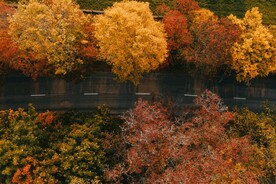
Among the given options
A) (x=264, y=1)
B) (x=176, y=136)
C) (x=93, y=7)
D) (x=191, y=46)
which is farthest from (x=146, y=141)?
(x=264, y=1)

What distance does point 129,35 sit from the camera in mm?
46906

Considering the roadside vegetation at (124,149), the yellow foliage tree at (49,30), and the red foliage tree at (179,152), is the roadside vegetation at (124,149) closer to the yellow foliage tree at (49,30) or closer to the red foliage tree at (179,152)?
the red foliage tree at (179,152)

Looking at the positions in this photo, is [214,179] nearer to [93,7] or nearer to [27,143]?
[27,143]

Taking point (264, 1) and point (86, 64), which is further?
point (264, 1)

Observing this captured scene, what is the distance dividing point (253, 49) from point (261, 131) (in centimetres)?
1315

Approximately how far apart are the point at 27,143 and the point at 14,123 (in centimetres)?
358

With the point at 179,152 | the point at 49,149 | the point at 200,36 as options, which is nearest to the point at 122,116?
the point at 179,152

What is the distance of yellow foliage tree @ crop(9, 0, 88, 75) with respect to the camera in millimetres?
45250

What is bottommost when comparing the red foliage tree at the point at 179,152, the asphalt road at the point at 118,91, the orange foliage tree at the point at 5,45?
the red foliage tree at the point at 179,152

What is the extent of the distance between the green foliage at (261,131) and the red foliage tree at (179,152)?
4.25 m

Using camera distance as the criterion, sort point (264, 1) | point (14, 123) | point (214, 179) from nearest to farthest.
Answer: point (214, 179), point (14, 123), point (264, 1)

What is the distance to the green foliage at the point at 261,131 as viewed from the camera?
54791 millimetres

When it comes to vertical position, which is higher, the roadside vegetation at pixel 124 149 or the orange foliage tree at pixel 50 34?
the orange foliage tree at pixel 50 34

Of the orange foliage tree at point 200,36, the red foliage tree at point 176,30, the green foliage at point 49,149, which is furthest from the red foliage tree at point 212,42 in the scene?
the green foliage at point 49,149
